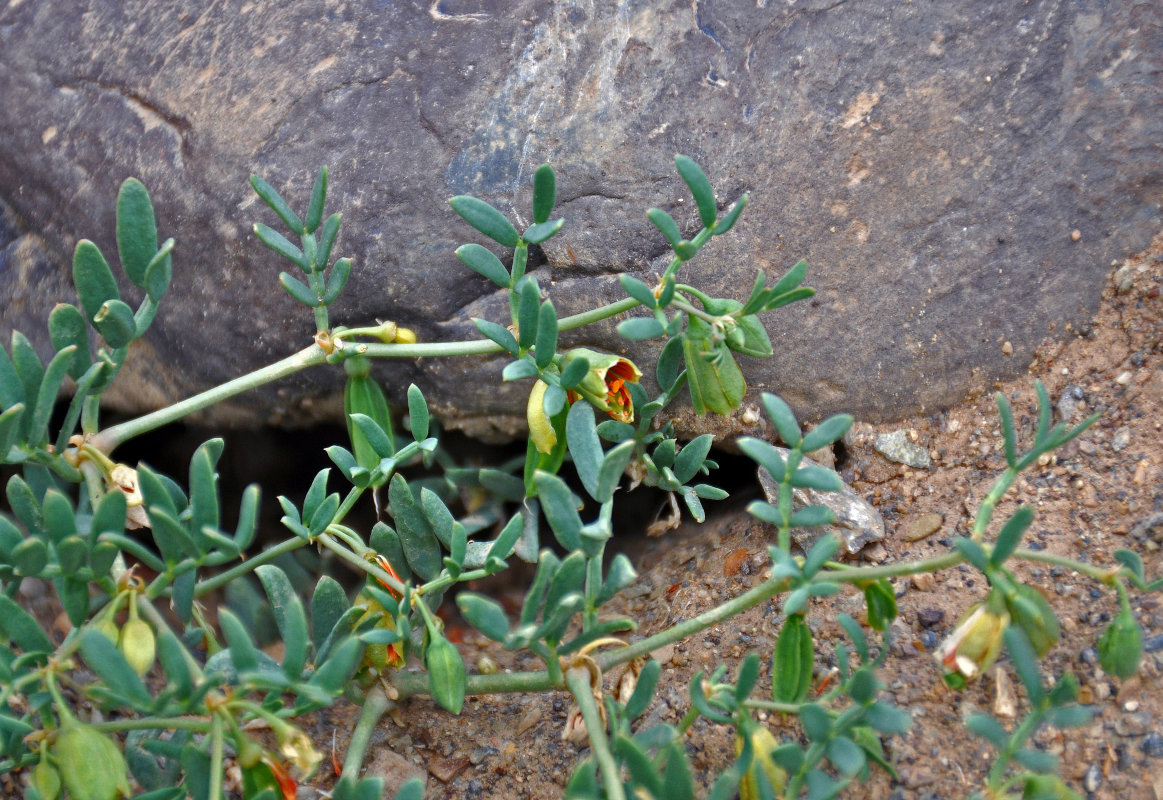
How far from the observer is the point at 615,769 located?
1.06 m

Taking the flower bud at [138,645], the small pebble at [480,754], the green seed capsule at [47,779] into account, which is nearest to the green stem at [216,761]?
the flower bud at [138,645]

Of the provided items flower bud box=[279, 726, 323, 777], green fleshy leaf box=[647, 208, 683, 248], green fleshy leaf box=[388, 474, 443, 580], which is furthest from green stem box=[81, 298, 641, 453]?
flower bud box=[279, 726, 323, 777]

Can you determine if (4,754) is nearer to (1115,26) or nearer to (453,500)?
(453,500)

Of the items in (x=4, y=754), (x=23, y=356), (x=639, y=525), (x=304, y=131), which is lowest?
(x=639, y=525)

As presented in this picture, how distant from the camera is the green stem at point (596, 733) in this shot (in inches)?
41.0

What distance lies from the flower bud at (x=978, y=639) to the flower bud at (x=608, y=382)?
572 mm

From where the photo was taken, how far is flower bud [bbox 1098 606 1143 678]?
107 centimetres

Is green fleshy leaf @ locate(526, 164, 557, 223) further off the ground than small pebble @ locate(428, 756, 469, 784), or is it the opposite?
green fleshy leaf @ locate(526, 164, 557, 223)

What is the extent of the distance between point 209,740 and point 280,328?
0.78 meters

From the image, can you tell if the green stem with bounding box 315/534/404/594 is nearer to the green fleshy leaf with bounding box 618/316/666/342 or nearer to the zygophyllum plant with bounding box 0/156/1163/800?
the zygophyllum plant with bounding box 0/156/1163/800

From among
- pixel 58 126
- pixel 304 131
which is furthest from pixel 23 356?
pixel 58 126

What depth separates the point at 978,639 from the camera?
1063mm

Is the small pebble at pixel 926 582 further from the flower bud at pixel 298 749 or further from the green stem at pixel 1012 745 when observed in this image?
the flower bud at pixel 298 749

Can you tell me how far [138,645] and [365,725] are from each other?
1.14 ft
